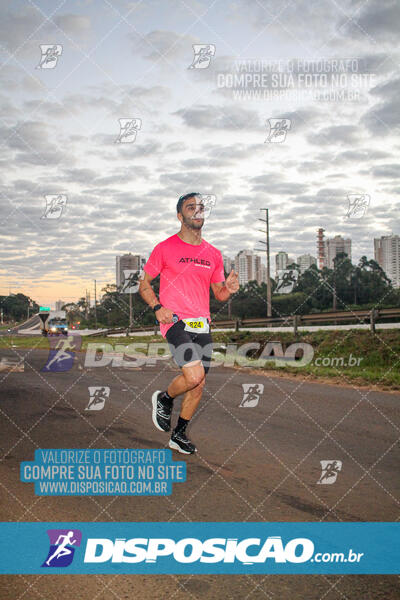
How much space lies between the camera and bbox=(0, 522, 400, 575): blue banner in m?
2.98

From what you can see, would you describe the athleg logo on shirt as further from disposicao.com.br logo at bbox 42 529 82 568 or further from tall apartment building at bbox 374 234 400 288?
tall apartment building at bbox 374 234 400 288

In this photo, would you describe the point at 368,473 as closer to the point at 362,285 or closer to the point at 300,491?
the point at 300,491

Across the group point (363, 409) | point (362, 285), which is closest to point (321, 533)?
point (363, 409)

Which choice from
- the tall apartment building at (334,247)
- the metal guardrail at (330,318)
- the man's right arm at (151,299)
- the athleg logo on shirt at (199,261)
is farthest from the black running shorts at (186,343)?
the tall apartment building at (334,247)

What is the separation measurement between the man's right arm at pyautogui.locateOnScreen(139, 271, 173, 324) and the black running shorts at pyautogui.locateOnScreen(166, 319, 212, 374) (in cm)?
16

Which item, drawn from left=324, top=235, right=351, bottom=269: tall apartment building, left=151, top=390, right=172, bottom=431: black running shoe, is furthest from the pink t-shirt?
left=324, top=235, right=351, bottom=269: tall apartment building

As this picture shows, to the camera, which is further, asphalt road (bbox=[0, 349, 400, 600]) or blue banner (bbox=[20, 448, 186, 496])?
blue banner (bbox=[20, 448, 186, 496])

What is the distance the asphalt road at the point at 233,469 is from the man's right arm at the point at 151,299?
54.6 inches

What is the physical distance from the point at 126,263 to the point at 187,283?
1332 millimetres

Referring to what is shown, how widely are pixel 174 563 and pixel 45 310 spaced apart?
117 feet

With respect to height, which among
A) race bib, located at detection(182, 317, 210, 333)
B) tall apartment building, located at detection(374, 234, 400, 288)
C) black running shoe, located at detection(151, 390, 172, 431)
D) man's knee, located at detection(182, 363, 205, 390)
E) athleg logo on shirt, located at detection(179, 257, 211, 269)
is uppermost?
tall apartment building, located at detection(374, 234, 400, 288)

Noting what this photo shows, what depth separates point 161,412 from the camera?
437 cm

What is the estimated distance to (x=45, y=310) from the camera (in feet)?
121

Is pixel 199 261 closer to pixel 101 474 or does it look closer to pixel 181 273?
pixel 181 273
